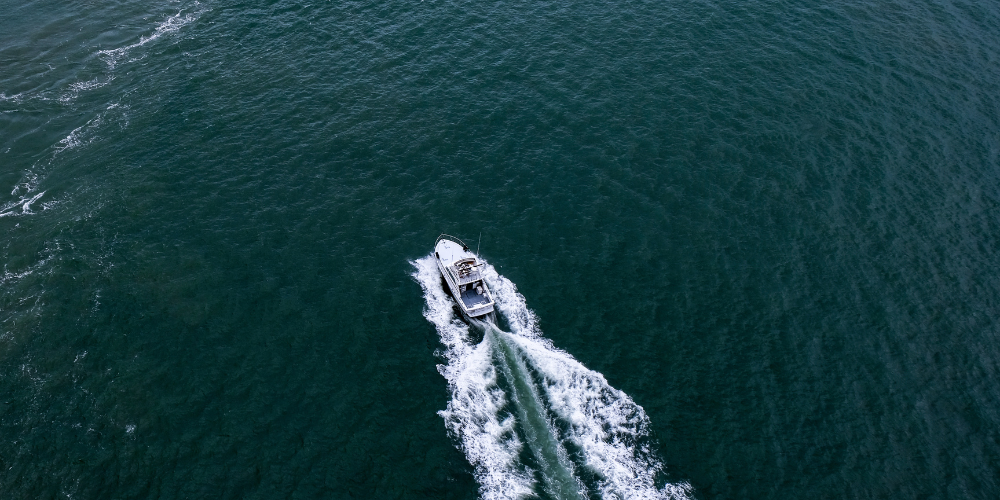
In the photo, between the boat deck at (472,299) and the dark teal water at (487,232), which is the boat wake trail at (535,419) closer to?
the dark teal water at (487,232)

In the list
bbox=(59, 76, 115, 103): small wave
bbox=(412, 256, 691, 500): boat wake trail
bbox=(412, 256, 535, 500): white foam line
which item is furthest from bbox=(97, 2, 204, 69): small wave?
bbox=(412, 256, 691, 500): boat wake trail

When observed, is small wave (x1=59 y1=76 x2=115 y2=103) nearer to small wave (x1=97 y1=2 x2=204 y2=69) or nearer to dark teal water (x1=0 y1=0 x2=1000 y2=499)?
dark teal water (x1=0 y1=0 x2=1000 y2=499)

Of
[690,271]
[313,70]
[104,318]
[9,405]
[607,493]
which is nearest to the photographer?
[607,493]

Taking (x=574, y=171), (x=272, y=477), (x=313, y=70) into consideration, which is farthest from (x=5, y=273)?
(x=574, y=171)

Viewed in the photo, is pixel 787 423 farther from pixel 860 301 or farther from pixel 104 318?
pixel 104 318

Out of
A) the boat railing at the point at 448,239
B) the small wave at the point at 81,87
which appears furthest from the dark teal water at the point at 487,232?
the boat railing at the point at 448,239

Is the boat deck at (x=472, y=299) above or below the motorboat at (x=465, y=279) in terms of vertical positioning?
below

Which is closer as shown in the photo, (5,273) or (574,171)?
(5,273)
